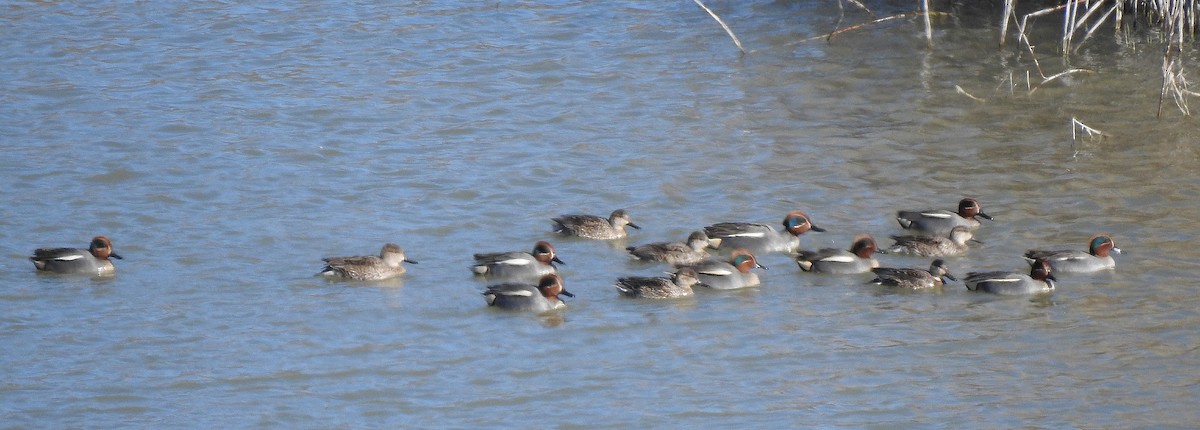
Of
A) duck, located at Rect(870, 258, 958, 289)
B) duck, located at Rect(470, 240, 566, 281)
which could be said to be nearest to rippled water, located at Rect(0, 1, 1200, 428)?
duck, located at Rect(870, 258, 958, 289)

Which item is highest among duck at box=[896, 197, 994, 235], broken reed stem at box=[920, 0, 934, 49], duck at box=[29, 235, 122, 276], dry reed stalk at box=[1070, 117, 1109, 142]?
broken reed stem at box=[920, 0, 934, 49]

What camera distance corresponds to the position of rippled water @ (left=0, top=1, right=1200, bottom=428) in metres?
9.54

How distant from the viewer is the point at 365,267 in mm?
11711

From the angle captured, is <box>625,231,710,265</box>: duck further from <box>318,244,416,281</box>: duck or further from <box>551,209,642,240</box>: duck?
<box>318,244,416,281</box>: duck

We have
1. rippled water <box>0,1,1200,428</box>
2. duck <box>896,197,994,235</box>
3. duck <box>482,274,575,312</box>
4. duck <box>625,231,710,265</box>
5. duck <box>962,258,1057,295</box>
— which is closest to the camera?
rippled water <box>0,1,1200,428</box>

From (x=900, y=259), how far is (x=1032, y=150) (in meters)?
3.05

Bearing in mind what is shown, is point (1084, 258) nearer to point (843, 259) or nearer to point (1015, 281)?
point (1015, 281)

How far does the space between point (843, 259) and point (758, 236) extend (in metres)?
0.85

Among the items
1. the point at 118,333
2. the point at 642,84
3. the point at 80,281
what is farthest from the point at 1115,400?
the point at 642,84

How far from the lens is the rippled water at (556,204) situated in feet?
31.3

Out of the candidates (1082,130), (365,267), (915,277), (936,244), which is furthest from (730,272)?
(1082,130)

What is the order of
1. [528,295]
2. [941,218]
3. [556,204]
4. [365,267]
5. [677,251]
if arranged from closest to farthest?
[528,295] < [365,267] < [677,251] < [941,218] < [556,204]

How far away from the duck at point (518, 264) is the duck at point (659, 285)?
2.25ft

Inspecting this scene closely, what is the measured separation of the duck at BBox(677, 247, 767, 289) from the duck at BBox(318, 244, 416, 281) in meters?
2.23
